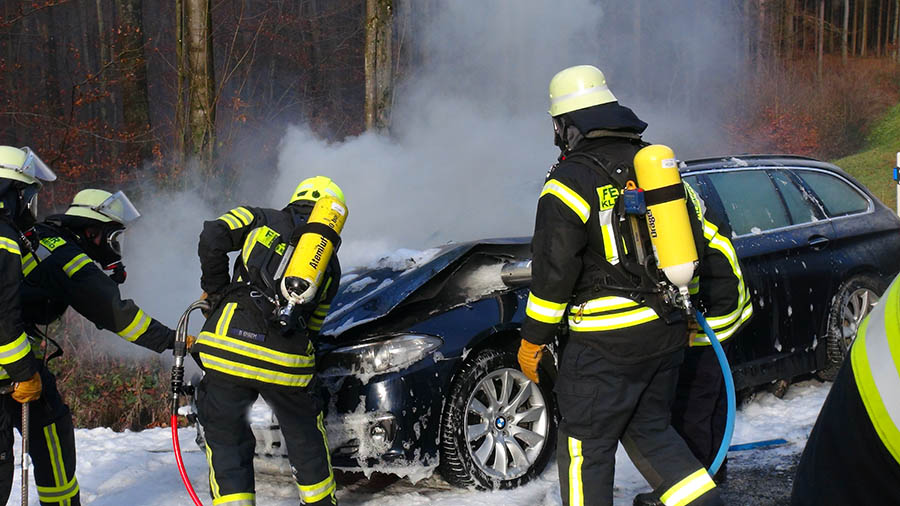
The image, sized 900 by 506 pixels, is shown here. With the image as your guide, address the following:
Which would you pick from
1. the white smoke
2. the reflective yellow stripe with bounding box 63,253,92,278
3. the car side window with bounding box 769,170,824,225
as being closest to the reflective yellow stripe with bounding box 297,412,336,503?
the reflective yellow stripe with bounding box 63,253,92,278

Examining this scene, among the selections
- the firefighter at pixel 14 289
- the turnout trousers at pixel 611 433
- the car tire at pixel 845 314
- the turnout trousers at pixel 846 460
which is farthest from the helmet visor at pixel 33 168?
the car tire at pixel 845 314

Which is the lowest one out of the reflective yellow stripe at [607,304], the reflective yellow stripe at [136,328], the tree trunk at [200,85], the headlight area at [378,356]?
the headlight area at [378,356]

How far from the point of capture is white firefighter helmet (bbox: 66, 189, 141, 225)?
443 centimetres

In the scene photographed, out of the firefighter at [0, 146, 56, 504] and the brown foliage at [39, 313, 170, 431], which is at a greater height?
the firefighter at [0, 146, 56, 504]

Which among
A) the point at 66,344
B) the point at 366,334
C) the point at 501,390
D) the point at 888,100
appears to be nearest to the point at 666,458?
the point at 501,390

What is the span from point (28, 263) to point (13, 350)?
46cm

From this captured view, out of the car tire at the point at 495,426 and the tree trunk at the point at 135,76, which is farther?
the tree trunk at the point at 135,76

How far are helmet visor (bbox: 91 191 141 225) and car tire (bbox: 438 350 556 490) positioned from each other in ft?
6.13

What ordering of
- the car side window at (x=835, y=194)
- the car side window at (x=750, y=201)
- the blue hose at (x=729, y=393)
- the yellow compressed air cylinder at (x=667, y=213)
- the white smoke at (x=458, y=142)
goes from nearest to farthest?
the yellow compressed air cylinder at (x=667, y=213) → the blue hose at (x=729, y=393) → the car side window at (x=750, y=201) → the car side window at (x=835, y=194) → the white smoke at (x=458, y=142)

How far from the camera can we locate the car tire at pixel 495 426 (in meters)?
4.45

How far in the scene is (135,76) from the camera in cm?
1405

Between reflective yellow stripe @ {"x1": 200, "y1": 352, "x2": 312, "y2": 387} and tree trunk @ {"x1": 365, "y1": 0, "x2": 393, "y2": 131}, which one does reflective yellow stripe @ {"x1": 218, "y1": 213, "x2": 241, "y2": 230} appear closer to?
reflective yellow stripe @ {"x1": 200, "y1": 352, "x2": 312, "y2": 387}

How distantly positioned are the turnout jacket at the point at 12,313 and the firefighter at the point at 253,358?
69 centimetres

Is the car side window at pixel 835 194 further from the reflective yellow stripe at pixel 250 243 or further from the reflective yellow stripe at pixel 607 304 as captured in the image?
Answer: the reflective yellow stripe at pixel 250 243
